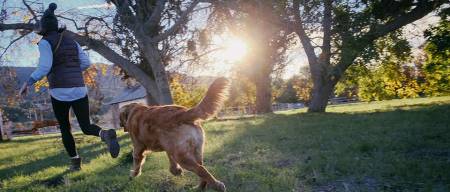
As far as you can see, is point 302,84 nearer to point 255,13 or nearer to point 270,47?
point 270,47

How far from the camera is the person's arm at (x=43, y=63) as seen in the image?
17.9 feet

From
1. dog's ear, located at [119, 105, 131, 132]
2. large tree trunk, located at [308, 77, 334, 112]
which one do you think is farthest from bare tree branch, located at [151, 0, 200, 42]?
large tree trunk, located at [308, 77, 334, 112]

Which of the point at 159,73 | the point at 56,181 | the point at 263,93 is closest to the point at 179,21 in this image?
the point at 159,73

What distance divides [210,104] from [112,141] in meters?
1.82

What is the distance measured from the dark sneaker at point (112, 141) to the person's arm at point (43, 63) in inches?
44.6

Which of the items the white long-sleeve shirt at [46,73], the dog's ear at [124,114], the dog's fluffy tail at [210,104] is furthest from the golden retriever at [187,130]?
the white long-sleeve shirt at [46,73]

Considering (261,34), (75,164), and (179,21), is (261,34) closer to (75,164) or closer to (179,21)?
(179,21)

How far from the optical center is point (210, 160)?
7.00 m

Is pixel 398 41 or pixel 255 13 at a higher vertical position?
pixel 255 13

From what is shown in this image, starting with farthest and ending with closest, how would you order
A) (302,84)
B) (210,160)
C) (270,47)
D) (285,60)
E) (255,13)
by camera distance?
(302,84)
(285,60)
(270,47)
(255,13)
(210,160)

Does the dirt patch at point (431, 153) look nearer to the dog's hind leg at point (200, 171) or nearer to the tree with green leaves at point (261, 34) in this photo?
the dog's hind leg at point (200, 171)

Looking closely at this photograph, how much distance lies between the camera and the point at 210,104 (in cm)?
444

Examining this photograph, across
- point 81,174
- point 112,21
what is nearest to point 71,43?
point 81,174

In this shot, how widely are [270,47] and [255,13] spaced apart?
5563 millimetres
